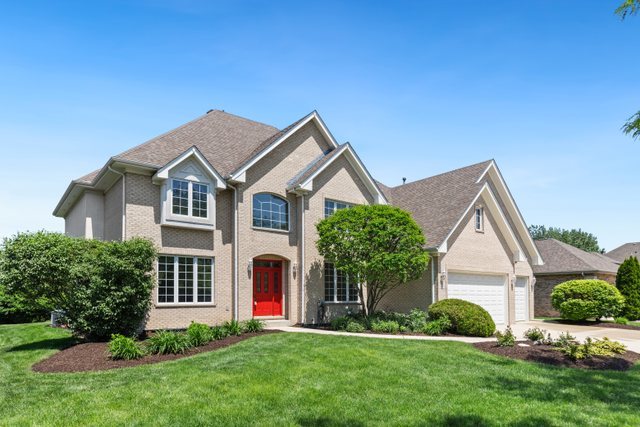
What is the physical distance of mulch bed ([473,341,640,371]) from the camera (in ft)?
→ 36.6

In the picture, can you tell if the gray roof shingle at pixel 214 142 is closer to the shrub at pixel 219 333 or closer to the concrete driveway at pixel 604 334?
the shrub at pixel 219 333

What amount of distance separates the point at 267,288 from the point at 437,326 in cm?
678

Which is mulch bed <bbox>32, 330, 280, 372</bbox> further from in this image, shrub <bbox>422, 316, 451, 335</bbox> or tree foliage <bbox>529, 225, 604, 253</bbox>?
tree foliage <bbox>529, 225, 604, 253</bbox>

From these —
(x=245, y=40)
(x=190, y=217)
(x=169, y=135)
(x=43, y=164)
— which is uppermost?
(x=245, y=40)

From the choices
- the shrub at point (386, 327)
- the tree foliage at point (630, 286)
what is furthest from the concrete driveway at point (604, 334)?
the tree foliage at point (630, 286)

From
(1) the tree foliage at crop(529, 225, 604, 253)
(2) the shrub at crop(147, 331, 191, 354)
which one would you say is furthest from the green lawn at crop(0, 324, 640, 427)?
(1) the tree foliage at crop(529, 225, 604, 253)

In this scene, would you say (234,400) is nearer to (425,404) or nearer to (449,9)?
(425,404)

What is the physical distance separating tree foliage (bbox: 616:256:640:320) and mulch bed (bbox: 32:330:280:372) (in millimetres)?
24397

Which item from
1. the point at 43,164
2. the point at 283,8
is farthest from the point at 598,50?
the point at 43,164

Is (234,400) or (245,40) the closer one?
(234,400)

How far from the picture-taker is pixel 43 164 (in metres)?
16.8

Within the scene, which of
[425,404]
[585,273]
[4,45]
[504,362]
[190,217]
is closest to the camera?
[425,404]

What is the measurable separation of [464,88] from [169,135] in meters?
11.1

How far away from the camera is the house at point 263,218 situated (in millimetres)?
16125
